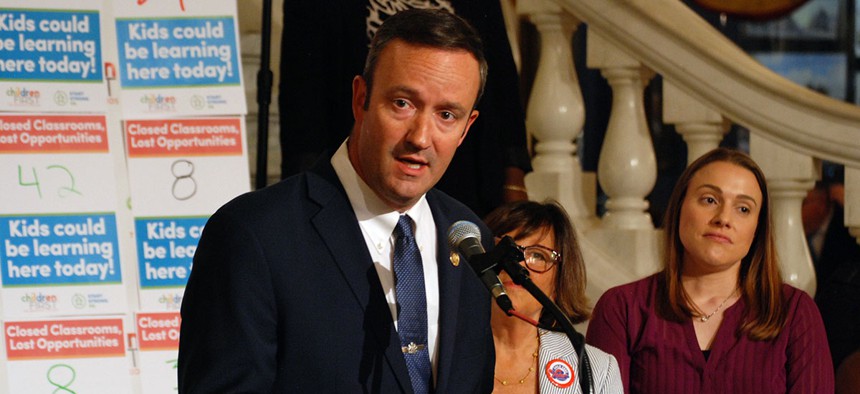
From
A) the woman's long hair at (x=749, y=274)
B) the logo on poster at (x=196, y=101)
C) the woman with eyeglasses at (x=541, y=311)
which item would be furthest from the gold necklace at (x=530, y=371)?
the logo on poster at (x=196, y=101)

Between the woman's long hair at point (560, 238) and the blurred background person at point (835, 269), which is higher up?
the woman's long hair at point (560, 238)

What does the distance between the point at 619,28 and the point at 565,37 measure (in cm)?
21

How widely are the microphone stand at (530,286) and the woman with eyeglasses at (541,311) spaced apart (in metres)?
1.02

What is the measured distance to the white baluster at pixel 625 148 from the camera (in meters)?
3.78

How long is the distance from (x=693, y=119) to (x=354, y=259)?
204cm

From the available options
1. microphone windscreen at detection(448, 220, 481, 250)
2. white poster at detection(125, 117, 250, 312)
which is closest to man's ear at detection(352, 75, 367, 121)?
microphone windscreen at detection(448, 220, 481, 250)

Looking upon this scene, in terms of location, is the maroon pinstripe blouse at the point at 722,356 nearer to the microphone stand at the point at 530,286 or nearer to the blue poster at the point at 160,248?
the blue poster at the point at 160,248

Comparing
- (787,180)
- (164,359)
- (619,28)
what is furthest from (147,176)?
(787,180)

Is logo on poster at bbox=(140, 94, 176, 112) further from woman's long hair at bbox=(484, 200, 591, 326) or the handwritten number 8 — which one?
woman's long hair at bbox=(484, 200, 591, 326)

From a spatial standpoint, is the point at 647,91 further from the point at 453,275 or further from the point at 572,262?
the point at 453,275

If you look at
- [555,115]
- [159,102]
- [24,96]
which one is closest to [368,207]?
[159,102]

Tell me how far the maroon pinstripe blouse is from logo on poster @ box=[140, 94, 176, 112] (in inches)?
50.0

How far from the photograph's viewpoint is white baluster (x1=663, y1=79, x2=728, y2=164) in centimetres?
375

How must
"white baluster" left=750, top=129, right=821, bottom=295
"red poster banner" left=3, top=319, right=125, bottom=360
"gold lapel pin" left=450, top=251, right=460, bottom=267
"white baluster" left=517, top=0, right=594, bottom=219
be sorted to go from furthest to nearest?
"white baluster" left=517, top=0, right=594, bottom=219 < "white baluster" left=750, top=129, right=821, bottom=295 < "red poster banner" left=3, top=319, right=125, bottom=360 < "gold lapel pin" left=450, top=251, right=460, bottom=267
